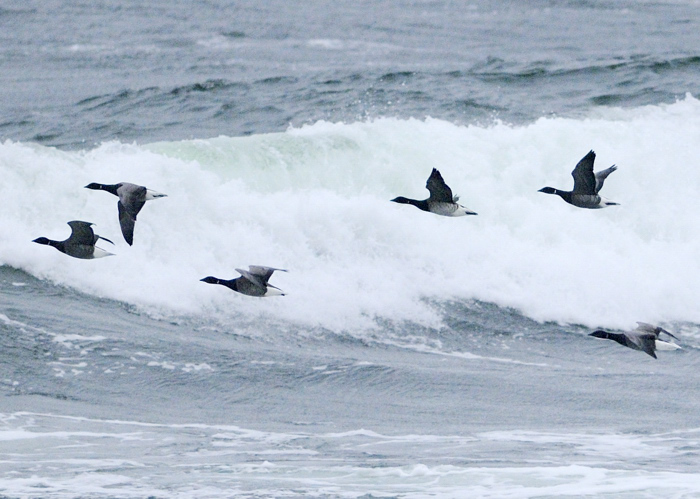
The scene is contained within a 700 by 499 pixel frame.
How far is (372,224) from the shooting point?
18.3 meters

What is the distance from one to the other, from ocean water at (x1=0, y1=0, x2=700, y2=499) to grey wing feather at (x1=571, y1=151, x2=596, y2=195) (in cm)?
240

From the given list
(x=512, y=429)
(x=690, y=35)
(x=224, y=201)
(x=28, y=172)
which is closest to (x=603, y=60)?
(x=690, y=35)

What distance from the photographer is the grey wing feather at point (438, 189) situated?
1244cm

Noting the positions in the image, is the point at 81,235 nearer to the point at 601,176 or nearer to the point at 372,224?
the point at 601,176

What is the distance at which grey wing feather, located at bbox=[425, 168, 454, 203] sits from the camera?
12.4 metres

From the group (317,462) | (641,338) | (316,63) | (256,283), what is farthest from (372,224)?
(316,63)

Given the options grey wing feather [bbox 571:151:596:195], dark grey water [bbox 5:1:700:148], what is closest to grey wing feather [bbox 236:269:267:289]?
grey wing feather [bbox 571:151:596:195]

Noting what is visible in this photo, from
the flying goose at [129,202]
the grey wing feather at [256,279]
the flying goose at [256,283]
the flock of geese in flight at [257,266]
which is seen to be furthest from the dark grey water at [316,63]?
the grey wing feather at [256,279]

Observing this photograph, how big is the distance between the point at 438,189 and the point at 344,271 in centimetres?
473

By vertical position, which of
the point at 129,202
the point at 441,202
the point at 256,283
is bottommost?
the point at 256,283

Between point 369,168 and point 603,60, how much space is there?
9.13 m

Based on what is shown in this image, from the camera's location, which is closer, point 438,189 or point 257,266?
point 438,189

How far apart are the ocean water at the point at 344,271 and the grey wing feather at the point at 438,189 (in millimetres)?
2283

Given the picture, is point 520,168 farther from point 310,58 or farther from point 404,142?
point 310,58
